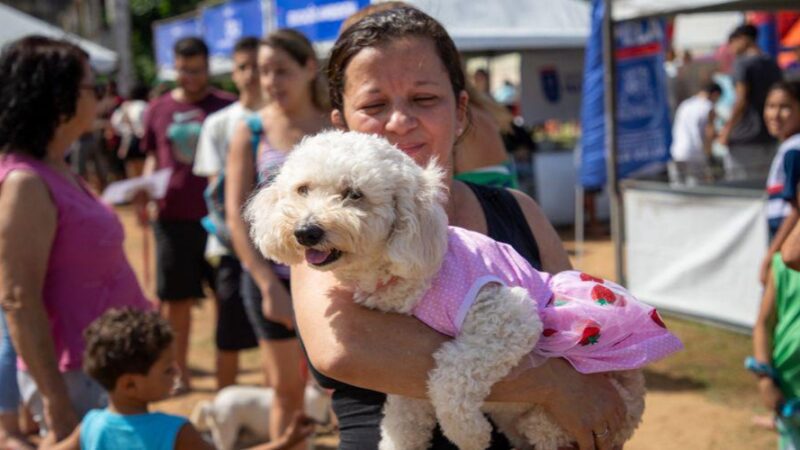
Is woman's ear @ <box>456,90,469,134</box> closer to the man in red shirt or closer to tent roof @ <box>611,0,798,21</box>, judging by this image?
the man in red shirt

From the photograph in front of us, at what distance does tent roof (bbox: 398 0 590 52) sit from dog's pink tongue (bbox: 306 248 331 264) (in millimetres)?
9069

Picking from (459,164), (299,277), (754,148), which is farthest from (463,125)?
(754,148)

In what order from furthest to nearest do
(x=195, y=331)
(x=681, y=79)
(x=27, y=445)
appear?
(x=681, y=79) → (x=195, y=331) → (x=27, y=445)

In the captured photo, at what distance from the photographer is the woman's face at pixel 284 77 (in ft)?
14.4

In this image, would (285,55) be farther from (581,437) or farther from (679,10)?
(679,10)

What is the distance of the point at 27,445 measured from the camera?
3.52m

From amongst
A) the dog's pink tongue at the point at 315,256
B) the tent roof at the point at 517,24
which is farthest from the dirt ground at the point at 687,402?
the tent roof at the point at 517,24

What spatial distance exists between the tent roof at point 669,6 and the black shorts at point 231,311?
13.7 feet

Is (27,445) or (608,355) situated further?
(27,445)

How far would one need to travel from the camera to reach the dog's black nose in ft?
5.64

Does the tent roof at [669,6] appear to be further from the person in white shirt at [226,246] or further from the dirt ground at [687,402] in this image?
the person in white shirt at [226,246]

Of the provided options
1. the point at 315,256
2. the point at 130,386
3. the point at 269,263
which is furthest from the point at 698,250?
the point at 315,256

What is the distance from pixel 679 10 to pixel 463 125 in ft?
18.7

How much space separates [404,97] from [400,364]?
62 centimetres
